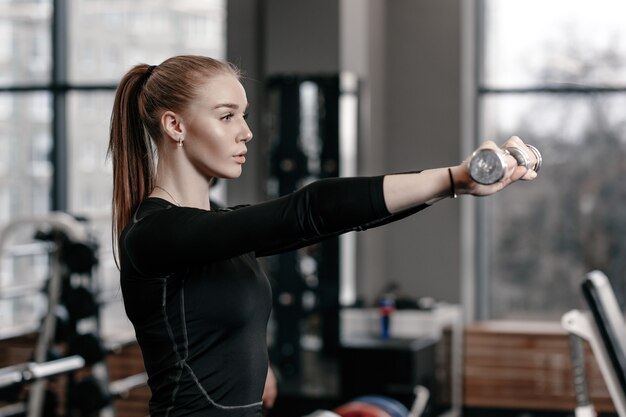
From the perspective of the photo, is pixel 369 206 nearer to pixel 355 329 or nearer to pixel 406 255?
pixel 355 329

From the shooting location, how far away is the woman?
3.95 feet

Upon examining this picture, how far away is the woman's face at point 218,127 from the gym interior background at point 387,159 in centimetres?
356

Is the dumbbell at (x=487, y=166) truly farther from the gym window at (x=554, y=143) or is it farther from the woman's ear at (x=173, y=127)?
the gym window at (x=554, y=143)

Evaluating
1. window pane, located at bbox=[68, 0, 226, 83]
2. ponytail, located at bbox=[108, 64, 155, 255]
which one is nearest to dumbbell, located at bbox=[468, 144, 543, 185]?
ponytail, located at bbox=[108, 64, 155, 255]

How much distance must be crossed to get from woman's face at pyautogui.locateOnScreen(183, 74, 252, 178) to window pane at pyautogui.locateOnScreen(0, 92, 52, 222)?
5.32 meters

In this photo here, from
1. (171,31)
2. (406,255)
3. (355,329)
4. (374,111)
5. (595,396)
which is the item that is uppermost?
(171,31)

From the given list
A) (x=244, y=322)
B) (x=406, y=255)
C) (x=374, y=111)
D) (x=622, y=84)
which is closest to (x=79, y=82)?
(x=374, y=111)

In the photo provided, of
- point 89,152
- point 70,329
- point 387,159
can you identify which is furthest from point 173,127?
point 89,152

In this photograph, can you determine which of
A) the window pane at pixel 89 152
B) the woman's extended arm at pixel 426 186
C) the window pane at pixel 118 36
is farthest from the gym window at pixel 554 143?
the woman's extended arm at pixel 426 186

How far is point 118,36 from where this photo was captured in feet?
21.2

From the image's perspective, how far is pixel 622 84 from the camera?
6012 millimetres

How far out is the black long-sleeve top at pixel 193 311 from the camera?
50.9 inches

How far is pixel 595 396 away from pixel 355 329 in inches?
59.1

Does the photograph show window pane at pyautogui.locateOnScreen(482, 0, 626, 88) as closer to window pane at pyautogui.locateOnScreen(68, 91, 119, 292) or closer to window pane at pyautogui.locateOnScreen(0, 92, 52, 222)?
window pane at pyautogui.locateOnScreen(68, 91, 119, 292)
